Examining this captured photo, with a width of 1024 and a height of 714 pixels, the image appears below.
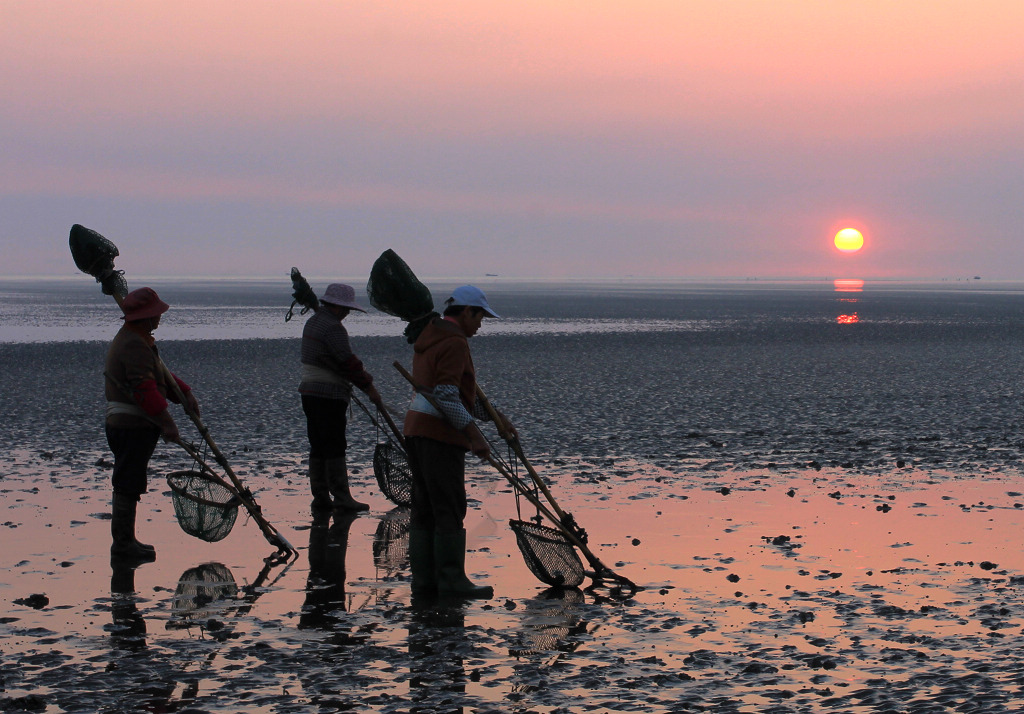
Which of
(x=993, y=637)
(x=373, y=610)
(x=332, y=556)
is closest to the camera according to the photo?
(x=993, y=637)

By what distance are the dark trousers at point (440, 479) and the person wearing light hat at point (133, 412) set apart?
6.30 feet

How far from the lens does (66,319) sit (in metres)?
55.3

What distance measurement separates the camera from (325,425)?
11070 millimetres

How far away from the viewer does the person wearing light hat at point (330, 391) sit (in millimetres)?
10883

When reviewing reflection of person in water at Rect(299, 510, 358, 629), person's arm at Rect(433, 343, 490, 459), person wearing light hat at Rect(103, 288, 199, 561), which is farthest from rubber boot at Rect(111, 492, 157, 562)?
person's arm at Rect(433, 343, 490, 459)

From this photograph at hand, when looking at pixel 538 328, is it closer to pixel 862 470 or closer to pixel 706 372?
pixel 706 372

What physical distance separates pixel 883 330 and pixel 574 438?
35030 millimetres

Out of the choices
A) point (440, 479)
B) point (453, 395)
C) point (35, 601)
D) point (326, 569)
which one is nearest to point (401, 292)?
point (453, 395)

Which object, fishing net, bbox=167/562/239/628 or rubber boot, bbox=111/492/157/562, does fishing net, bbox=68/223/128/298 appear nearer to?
rubber boot, bbox=111/492/157/562

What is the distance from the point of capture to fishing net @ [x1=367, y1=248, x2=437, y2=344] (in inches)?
322

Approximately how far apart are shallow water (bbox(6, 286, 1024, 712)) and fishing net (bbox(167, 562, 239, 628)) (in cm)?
3

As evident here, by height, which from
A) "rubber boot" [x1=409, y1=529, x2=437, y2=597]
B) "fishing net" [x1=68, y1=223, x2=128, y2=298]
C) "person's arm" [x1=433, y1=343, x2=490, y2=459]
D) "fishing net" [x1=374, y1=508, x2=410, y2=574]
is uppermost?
"fishing net" [x1=68, y1=223, x2=128, y2=298]

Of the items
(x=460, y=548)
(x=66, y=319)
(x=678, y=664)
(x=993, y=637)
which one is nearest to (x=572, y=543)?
(x=460, y=548)

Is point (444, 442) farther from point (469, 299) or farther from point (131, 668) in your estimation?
point (131, 668)
